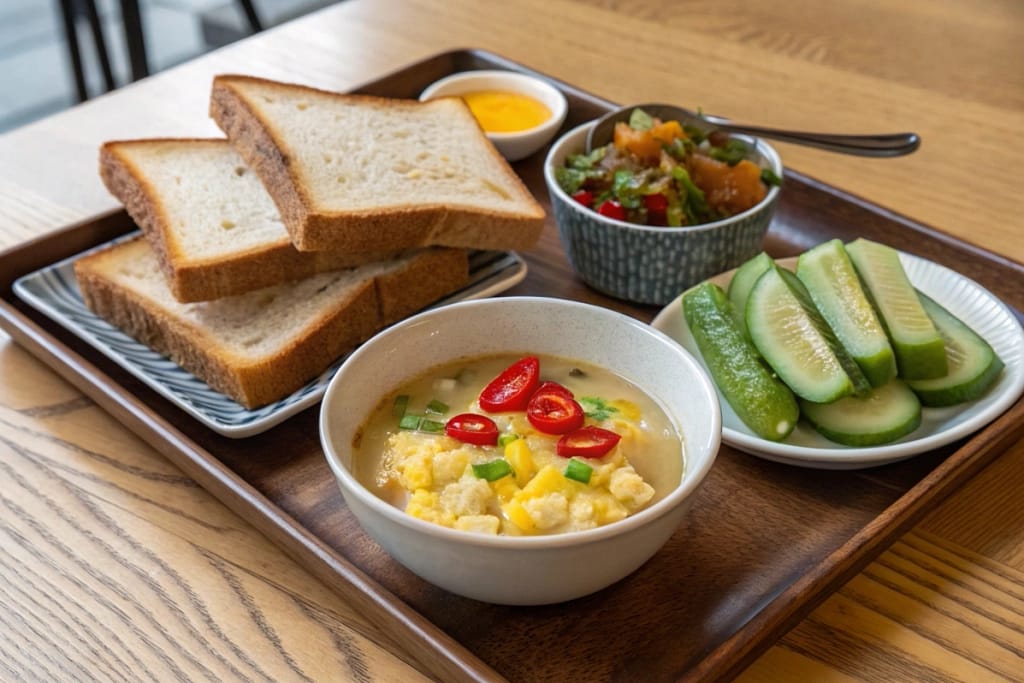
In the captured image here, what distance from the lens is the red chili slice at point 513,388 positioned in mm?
1248

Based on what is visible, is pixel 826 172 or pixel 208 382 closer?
pixel 208 382

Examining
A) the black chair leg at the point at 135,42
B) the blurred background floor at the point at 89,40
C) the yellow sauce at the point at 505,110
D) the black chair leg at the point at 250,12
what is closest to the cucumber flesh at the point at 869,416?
the yellow sauce at the point at 505,110

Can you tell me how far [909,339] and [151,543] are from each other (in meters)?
1.02

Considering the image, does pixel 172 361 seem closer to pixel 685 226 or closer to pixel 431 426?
pixel 431 426

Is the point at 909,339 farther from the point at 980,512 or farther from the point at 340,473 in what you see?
the point at 340,473

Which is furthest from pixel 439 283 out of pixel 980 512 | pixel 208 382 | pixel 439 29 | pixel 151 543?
pixel 439 29

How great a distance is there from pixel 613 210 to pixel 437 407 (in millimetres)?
571

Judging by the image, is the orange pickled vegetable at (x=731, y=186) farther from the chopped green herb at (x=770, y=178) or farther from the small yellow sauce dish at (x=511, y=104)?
the small yellow sauce dish at (x=511, y=104)

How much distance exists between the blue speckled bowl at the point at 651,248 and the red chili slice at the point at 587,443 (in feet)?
1.82

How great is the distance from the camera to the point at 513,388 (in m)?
1.27

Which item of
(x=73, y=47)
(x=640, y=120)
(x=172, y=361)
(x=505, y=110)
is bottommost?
(x=73, y=47)

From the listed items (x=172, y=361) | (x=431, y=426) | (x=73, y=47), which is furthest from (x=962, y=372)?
(x=73, y=47)

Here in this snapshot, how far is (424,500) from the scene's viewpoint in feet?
3.54

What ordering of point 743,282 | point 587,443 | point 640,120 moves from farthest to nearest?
point 640,120
point 743,282
point 587,443
